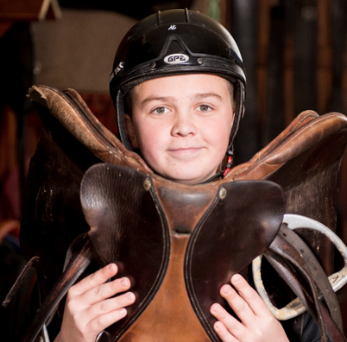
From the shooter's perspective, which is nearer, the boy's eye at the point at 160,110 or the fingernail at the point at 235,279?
the fingernail at the point at 235,279

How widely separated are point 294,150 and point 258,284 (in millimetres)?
→ 238

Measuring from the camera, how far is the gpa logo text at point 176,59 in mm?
1114

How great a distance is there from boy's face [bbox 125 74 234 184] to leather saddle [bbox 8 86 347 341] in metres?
0.10

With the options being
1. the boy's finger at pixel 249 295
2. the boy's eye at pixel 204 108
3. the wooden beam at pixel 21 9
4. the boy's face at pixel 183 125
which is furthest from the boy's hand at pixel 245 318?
the wooden beam at pixel 21 9

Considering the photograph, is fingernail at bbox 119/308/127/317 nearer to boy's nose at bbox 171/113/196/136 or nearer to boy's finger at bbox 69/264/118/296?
boy's finger at bbox 69/264/118/296

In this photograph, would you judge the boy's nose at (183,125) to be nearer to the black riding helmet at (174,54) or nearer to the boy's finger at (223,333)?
the black riding helmet at (174,54)

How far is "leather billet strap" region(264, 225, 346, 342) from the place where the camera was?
96 centimetres

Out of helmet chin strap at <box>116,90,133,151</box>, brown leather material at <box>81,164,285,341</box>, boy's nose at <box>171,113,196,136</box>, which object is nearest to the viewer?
brown leather material at <box>81,164,285,341</box>

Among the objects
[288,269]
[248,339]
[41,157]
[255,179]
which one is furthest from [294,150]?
[41,157]

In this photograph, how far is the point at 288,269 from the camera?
39.5 inches

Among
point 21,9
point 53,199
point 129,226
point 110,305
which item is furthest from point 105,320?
point 21,9

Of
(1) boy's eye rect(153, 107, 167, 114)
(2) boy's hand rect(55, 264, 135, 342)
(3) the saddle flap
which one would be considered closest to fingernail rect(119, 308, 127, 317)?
(2) boy's hand rect(55, 264, 135, 342)

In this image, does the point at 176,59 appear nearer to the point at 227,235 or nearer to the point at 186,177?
the point at 186,177

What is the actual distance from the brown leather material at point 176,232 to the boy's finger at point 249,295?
0.10 ft
